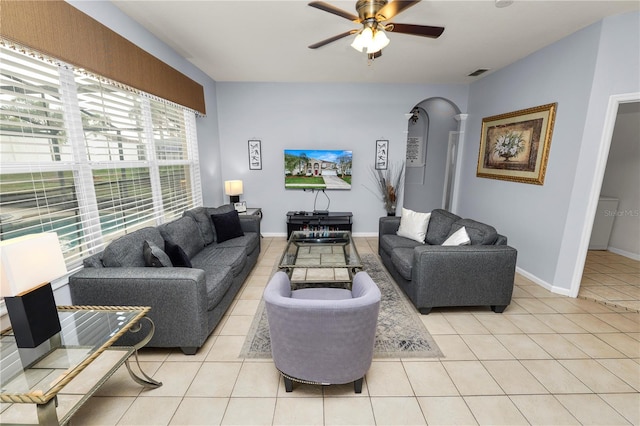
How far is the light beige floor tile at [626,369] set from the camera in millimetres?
1789

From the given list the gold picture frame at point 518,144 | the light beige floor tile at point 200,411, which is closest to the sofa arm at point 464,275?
the gold picture frame at point 518,144

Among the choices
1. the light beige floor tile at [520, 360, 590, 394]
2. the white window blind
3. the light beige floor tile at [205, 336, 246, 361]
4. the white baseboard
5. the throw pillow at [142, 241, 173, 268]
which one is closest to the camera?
the white window blind

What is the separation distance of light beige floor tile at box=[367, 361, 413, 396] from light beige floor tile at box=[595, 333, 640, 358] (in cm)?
178

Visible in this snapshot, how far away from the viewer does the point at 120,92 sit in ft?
8.07

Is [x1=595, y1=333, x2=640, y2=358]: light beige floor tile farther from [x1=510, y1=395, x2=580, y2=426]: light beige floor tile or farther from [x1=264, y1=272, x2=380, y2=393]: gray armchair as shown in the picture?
[x1=264, y1=272, x2=380, y2=393]: gray armchair

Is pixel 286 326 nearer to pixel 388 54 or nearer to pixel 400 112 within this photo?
pixel 388 54

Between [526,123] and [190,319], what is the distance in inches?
166

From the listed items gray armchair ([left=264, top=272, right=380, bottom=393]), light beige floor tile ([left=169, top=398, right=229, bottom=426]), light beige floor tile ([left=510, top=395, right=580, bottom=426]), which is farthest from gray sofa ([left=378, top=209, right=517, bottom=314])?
light beige floor tile ([left=169, top=398, right=229, bottom=426])

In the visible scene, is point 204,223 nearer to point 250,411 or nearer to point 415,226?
point 250,411

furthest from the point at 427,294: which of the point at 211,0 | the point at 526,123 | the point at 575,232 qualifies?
the point at 211,0

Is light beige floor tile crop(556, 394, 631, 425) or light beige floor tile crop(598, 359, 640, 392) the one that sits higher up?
light beige floor tile crop(598, 359, 640, 392)

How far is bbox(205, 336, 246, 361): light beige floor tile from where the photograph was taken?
6.59ft

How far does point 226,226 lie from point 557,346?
3.49 m

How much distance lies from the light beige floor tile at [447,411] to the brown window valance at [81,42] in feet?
10.4
